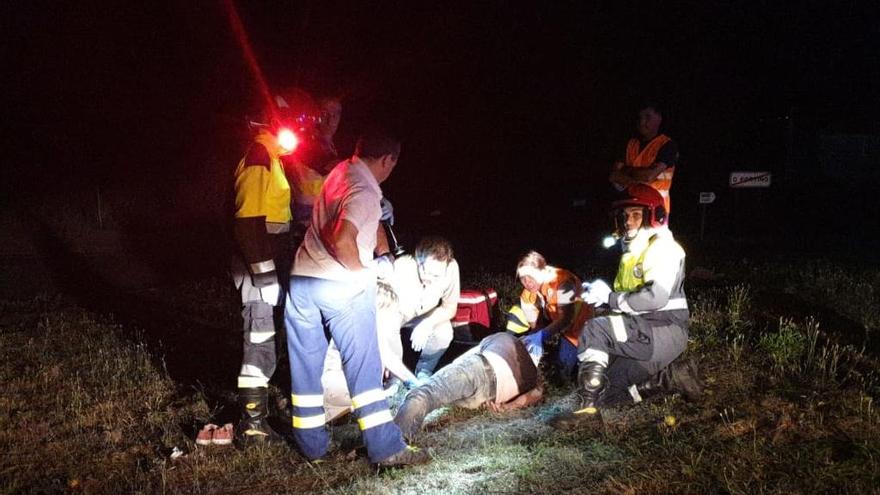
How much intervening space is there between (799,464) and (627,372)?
4.87 ft

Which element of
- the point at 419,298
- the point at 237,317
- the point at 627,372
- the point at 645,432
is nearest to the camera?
the point at 645,432

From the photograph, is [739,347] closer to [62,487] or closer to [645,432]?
[645,432]

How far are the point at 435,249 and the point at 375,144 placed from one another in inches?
68.1

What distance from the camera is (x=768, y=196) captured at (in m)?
22.1

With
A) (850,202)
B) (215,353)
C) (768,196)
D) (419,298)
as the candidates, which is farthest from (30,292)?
(850,202)

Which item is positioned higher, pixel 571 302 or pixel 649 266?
pixel 649 266

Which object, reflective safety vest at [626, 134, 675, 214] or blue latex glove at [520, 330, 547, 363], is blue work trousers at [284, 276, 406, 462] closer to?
blue latex glove at [520, 330, 547, 363]

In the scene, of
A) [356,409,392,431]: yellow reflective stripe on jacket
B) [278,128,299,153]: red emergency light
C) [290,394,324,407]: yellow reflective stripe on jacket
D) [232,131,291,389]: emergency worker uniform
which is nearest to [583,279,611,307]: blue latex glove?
[356,409,392,431]: yellow reflective stripe on jacket

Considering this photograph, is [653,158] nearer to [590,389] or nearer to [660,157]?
[660,157]

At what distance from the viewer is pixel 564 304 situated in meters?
5.68

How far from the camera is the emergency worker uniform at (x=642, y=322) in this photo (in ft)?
15.2

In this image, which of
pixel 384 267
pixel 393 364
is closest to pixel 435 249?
pixel 384 267

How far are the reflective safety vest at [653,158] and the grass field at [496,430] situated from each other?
1.40 metres

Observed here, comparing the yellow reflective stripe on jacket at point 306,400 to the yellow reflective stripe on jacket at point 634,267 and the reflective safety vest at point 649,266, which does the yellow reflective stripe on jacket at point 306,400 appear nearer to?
the reflective safety vest at point 649,266
